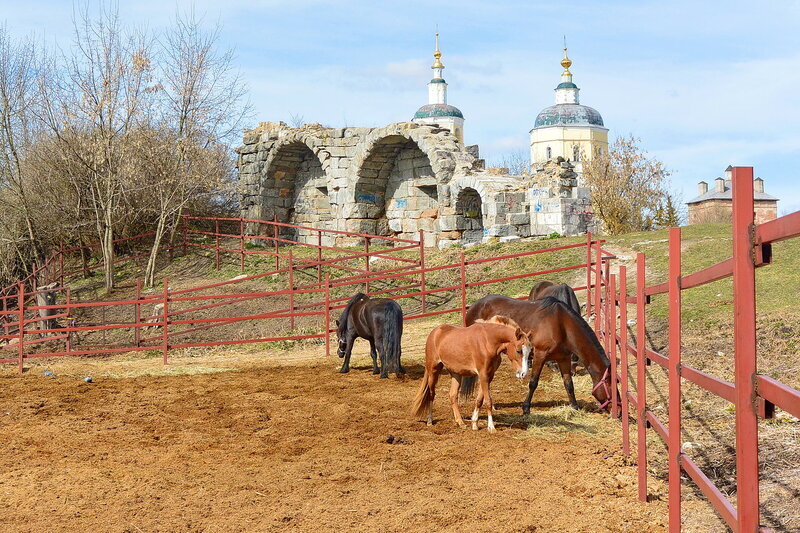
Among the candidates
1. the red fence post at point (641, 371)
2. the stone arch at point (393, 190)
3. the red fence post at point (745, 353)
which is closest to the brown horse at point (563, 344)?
the red fence post at point (641, 371)

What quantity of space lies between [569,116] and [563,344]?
69142 millimetres

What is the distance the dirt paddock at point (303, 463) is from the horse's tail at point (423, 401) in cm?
15

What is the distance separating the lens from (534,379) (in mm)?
8109

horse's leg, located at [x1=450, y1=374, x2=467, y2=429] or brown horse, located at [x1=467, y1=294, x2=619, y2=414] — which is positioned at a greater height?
brown horse, located at [x1=467, y1=294, x2=619, y2=414]

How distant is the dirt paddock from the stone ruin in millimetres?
10843

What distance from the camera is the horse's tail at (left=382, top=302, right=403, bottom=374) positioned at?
1040 cm

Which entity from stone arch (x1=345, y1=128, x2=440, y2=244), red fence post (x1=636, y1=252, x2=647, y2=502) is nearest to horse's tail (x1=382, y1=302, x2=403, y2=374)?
red fence post (x1=636, y1=252, x2=647, y2=502)

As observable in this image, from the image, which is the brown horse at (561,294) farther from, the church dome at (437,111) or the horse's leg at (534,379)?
the church dome at (437,111)

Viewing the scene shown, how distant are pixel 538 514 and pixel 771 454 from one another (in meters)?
1.78

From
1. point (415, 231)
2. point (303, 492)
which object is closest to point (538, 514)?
point (303, 492)

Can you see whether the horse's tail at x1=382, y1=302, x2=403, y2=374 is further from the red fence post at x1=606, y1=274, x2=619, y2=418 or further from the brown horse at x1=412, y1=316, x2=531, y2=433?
the red fence post at x1=606, y1=274, x2=619, y2=418

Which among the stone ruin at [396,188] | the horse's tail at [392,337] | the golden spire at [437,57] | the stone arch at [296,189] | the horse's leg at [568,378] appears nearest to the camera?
the horse's leg at [568,378]

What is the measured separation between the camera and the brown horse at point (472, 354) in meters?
7.18

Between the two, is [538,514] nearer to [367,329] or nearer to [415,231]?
[367,329]
